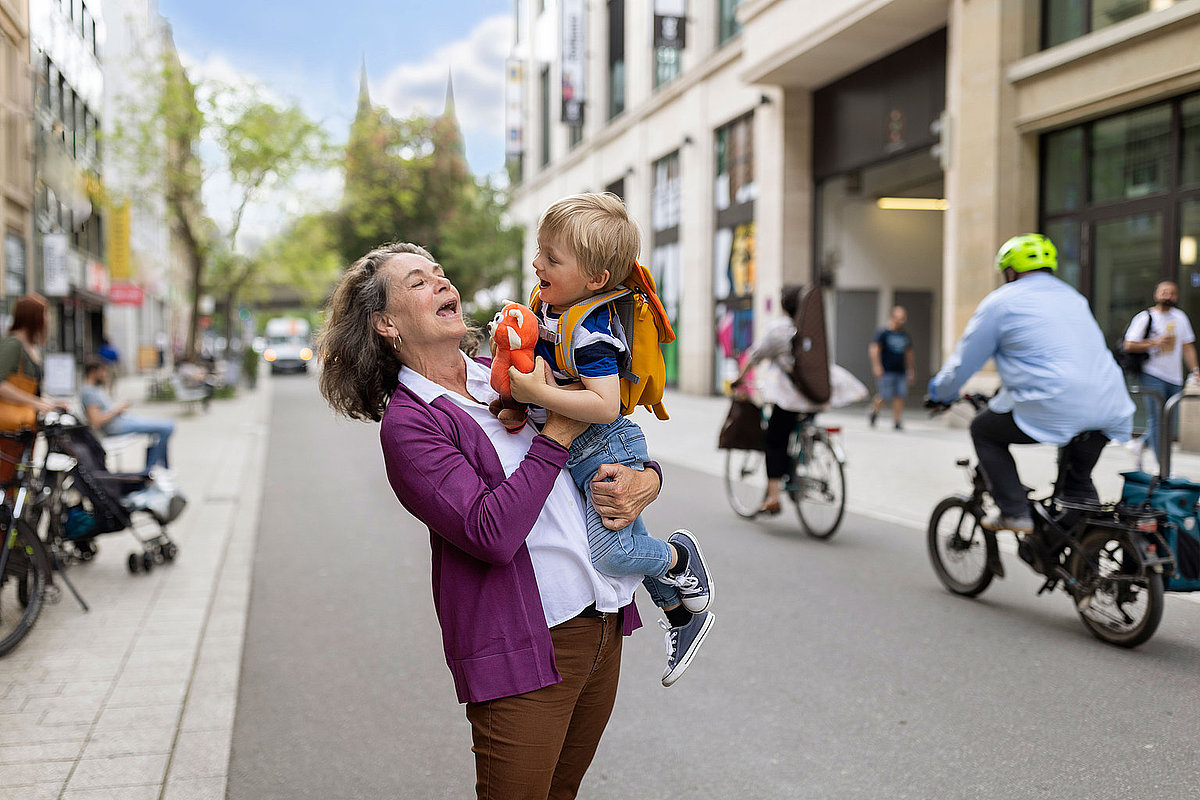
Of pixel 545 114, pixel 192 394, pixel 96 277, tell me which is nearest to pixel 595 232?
pixel 192 394

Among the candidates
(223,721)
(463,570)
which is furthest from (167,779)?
(463,570)

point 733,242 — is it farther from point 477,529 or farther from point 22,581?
point 477,529

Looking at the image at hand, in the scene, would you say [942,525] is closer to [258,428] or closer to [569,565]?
[569,565]

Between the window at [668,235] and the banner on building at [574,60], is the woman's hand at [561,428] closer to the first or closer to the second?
the window at [668,235]

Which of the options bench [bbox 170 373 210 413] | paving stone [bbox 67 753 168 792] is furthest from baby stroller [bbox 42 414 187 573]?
bench [bbox 170 373 210 413]

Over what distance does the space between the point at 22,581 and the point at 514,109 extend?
42.8m

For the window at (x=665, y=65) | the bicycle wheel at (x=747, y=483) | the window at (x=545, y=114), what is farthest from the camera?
the window at (x=545, y=114)

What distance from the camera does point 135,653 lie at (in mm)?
5254

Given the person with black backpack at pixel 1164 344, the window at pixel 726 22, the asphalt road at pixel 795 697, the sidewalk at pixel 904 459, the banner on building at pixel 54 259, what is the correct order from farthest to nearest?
the window at pixel 726 22, the banner on building at pixel 54 259, the person with black backpack at pixel 1164 344, the sidewalk at pixel 904 459, the asphalt road at pixel 795 697

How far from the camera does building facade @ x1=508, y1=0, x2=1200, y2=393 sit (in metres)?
13.4

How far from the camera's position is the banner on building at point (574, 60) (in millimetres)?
34812

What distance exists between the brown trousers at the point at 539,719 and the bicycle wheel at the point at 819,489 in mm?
5856

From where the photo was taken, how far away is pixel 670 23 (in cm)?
2578

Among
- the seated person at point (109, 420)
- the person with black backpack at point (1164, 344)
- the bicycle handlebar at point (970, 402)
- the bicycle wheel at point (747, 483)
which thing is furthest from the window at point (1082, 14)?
the seated person at point (109, 420)
